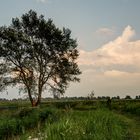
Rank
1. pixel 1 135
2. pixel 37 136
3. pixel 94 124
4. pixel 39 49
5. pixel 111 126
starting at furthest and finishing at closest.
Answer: pixel 39 49, pixel 1 135, pixel 111 126, pixel 94 124, pixel 37 136

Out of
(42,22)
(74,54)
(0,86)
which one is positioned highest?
(42,22)

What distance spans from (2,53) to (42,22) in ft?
25.3

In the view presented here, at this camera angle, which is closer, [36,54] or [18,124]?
[18,124]

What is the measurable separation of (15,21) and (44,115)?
34033 mm

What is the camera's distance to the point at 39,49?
197 feet

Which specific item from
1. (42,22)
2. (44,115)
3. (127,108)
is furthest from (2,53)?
(44,115)

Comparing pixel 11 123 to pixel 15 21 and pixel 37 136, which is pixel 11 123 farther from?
pixel 15 21

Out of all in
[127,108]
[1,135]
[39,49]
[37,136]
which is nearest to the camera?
[37,136]

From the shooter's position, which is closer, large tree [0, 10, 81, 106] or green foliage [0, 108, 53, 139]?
green foliage [0, 108, 53, 139]

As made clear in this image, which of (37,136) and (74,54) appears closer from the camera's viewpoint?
(37,136)

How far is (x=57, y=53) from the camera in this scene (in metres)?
61.3

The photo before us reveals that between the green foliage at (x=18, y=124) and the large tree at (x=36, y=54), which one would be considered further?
the large tree at (x=36, y=54)

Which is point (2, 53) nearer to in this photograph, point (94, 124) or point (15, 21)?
point (15, 21)

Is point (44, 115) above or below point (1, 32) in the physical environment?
below
